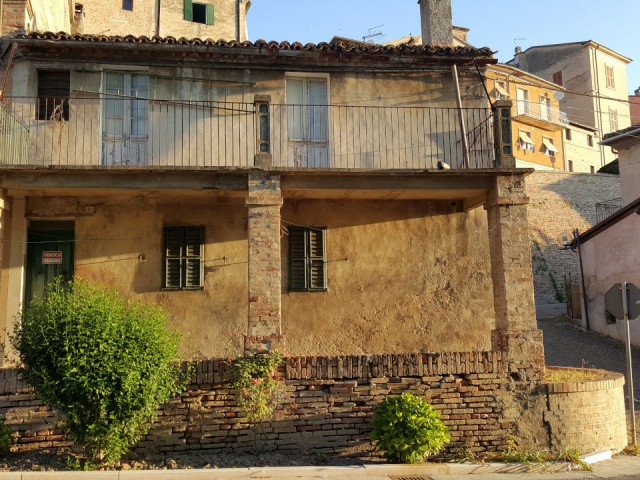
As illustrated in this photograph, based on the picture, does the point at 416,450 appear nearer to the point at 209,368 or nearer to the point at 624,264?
the point at 209,368

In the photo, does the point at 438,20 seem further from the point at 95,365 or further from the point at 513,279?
the point at 95,365

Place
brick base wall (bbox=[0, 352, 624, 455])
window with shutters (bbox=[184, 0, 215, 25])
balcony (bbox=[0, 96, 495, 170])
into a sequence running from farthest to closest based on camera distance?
window with shutters (bbox=[184, 0, 215, 25]) → balcony (bbox=[0, 96, 495, 170]) → brick base wall (bbox=[0, 352, 624, 455])

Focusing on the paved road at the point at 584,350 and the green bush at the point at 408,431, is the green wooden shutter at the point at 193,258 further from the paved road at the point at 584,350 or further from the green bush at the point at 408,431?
the paved road at the point at 584,350

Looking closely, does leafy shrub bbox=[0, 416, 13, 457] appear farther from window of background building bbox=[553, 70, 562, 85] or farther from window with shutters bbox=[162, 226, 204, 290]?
window of background building bbox=[553, 70, 562, 85]

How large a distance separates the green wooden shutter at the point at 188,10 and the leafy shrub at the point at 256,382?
21074 millimetres

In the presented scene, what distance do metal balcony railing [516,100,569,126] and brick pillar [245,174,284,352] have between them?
108ft

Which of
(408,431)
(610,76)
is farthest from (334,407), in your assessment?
(610,76)

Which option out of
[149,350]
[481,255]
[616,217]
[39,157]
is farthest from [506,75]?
[149,350]

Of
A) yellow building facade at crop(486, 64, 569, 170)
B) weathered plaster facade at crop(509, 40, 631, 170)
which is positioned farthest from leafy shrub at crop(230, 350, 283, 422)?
weathered plaster facade at crop(509, 40, 631, 170)

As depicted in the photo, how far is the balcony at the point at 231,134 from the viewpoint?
1277cm

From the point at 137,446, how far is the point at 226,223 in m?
5.27

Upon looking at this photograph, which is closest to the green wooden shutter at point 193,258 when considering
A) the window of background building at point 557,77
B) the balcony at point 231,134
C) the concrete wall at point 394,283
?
the balcony at point 231,134

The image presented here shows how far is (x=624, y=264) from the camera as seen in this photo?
18969 mm

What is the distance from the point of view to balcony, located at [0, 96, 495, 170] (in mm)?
12766
